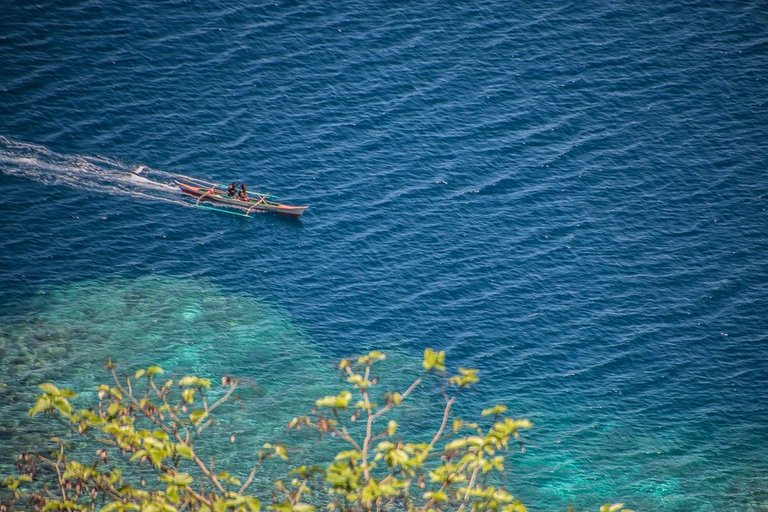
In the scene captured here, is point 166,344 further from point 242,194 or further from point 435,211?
point 435,211

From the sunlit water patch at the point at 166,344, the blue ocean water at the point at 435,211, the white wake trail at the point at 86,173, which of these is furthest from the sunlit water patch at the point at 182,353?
the white wake trail at the point at 86,173

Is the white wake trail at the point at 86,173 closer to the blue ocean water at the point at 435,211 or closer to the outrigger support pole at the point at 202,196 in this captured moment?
the blue ocean water at the point at 435,211

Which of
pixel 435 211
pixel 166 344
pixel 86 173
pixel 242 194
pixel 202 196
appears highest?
pixel 435 211

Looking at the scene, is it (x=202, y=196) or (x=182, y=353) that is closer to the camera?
(x=182, y=353)

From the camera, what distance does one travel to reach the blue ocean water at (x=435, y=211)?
227 feet

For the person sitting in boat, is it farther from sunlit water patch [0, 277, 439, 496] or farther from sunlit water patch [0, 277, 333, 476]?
sunlit water patch [0, 277, 333, 476]

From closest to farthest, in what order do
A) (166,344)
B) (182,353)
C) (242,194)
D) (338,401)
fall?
(338,401)
(182,353)
(166,344)
(242,194)

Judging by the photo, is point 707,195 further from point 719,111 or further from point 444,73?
point 444,73

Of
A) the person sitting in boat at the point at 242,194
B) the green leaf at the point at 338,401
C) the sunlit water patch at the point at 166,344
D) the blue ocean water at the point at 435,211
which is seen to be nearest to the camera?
the green leaf at the point at 338,401

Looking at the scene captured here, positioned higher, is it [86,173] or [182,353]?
[86,173]

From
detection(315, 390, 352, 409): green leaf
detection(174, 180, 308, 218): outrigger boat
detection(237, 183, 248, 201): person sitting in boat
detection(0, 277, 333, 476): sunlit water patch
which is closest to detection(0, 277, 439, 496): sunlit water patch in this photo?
detection(0, 277, 333, 476): sunlit water patch

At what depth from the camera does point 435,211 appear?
287 ft

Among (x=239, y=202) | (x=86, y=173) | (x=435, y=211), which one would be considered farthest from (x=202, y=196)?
(x=435, y=211)

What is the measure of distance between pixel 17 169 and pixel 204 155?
1761 centimetres
